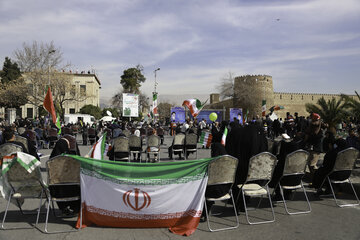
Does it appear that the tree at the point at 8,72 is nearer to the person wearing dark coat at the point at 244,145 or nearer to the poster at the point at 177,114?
the poster at the point at 177,114

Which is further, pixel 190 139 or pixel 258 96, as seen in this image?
pixel 258 96

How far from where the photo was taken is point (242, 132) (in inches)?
228

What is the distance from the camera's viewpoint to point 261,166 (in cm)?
512

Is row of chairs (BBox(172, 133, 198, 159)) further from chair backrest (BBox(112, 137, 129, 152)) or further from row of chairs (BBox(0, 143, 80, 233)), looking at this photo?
row of chairs (BBox(0, 143, 80, 233))

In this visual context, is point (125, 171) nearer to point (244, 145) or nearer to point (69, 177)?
point (69, 177)

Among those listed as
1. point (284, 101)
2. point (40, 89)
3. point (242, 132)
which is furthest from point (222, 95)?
point (242, 132)

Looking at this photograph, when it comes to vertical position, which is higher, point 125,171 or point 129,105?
point 129,105

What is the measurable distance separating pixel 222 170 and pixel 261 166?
72cm

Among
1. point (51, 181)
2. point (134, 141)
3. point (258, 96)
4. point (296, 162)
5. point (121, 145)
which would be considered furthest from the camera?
point (258, 96)

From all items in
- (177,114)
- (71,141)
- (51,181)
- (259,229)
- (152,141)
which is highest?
(177,114)

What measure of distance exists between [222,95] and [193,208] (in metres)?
64.2

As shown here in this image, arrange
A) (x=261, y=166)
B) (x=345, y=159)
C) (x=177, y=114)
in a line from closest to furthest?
(x=261, y=166) < (x=345, y=159) < (x=177, y=114)

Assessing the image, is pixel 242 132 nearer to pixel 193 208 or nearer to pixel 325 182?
pixel 193 208

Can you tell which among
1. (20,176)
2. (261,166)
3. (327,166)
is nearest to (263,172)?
(261,166)
